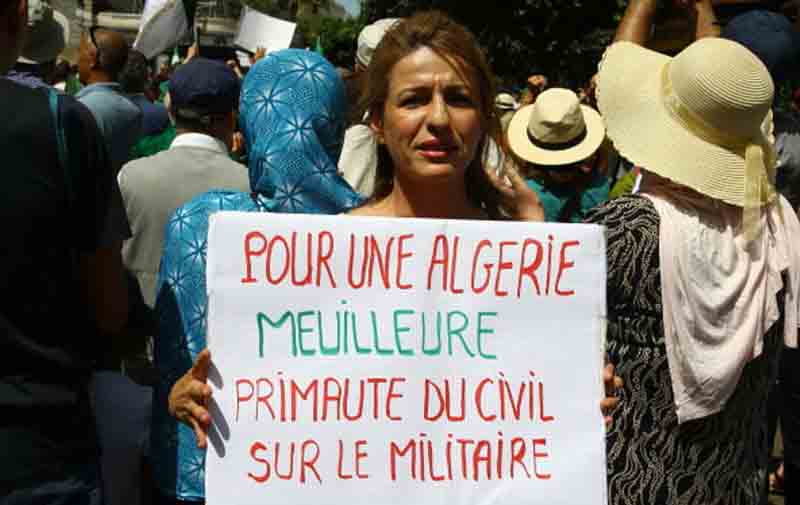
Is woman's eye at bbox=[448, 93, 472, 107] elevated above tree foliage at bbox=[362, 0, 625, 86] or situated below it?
above

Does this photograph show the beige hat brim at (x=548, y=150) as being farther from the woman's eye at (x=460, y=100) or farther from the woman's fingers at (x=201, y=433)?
the woman's fingers at (x=201, y=433)

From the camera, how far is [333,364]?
2.18 metres

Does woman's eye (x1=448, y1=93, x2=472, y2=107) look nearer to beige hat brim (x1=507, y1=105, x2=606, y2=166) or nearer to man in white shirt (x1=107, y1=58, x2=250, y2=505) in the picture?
man in white shirt (x1=107, y1=58, x2=250, y2=505)

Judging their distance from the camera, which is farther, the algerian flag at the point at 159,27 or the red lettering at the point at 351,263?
the algerian flag at the point at 159,27

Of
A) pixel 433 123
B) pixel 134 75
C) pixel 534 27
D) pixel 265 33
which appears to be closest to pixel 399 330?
pixel 433 123

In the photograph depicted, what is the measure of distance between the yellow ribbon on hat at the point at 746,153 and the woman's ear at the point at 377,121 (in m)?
0.88

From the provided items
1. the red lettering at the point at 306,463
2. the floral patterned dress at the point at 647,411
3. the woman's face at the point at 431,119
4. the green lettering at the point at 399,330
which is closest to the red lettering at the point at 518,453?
the green lettering at the point at 399,330

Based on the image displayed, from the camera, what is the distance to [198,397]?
2.14 metres

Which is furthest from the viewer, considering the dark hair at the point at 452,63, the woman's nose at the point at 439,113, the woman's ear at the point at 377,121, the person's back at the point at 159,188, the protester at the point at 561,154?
the protester at the point at 561,154

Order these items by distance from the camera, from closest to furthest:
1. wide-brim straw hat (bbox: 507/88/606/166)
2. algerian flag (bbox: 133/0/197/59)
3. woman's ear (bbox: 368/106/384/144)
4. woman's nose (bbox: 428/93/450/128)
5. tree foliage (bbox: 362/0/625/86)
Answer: woman's nose (bbox: 428/93/450/128) → woman's ear (bbox: 368/106/384/144) → wide-brim straw hat (bbox: 507/88/606/166) → algerian flag (bbox: 133/0/197/59) → tree foliage (bbox: 362/0/625/86)

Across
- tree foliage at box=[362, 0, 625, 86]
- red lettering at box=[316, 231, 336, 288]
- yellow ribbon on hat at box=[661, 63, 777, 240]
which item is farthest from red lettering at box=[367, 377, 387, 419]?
tree foliage at box=[362, 0, 625, 86]

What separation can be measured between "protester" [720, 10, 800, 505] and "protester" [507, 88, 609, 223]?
89cm

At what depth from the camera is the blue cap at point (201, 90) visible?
424 centimetres

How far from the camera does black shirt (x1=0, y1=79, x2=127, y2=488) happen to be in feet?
6.93
